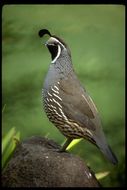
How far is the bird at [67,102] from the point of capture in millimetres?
5602

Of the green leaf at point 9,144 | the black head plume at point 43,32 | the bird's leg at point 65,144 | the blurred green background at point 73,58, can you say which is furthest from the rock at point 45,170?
the black head plume at point 43,32

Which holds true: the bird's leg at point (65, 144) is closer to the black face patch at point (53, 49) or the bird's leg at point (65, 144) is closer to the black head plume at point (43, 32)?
the black face patch at point (53, 49)

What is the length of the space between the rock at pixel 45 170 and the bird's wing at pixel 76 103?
30 cm

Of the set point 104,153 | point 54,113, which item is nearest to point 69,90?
point 54,113

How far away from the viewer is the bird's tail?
5.54 meters

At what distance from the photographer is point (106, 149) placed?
5551mm

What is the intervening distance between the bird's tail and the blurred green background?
256mm

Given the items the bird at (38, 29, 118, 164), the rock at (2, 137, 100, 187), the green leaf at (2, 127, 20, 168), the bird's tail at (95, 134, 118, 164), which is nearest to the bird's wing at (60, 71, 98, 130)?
the bird at (38, 29, 118, 164)

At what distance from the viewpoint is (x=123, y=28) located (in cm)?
585

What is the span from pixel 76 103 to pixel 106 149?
16.5 inches

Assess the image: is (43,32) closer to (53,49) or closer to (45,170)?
(53,49)

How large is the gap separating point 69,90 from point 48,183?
725mm

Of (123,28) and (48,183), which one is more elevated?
(123,28)
